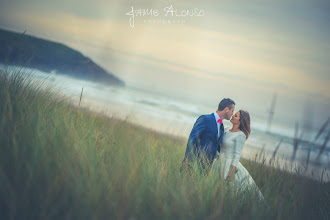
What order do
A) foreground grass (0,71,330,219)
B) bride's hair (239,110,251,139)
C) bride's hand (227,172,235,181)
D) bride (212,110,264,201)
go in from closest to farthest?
foreground grass (0,71,330,219)
bride's hand (227,172,235,181)
bride (212,110,264,201)
bride's hair (239,110,251,139)

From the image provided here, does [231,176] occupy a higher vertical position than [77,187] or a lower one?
lower

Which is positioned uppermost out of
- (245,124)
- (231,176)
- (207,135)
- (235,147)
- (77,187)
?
(245,124)

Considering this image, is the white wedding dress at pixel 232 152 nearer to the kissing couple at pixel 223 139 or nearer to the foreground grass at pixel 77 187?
the kissing couple at pixel 223 139

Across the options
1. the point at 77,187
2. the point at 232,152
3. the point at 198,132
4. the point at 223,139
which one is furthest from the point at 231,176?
the point at 77,187

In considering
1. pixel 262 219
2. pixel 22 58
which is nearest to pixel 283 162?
pixel 262 219

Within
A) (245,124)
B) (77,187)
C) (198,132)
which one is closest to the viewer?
(77,187)

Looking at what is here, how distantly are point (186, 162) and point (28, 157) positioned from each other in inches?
77.4

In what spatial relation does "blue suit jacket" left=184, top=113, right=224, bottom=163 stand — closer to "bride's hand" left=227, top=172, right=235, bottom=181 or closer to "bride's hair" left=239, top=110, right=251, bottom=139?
"bride's hand" left=227, top=172, right=235, bottom=181

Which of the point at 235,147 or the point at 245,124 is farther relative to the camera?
the point at 245,124

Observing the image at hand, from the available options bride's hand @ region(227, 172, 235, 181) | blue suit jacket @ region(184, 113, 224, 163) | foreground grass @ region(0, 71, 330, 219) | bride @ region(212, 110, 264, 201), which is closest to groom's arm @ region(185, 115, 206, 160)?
blue suit jacket @ region(184, 113, 224, 163)

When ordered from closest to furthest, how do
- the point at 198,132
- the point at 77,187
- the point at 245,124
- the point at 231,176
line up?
the point at 77,187
the point at 231,176
the point at 198,132
the point at 245,124

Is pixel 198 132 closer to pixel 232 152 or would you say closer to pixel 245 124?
pixel 232 152

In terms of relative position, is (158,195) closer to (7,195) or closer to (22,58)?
(7,195)

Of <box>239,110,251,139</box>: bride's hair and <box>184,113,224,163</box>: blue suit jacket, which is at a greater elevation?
<box>239,110,251,139</box>: bride's hair
